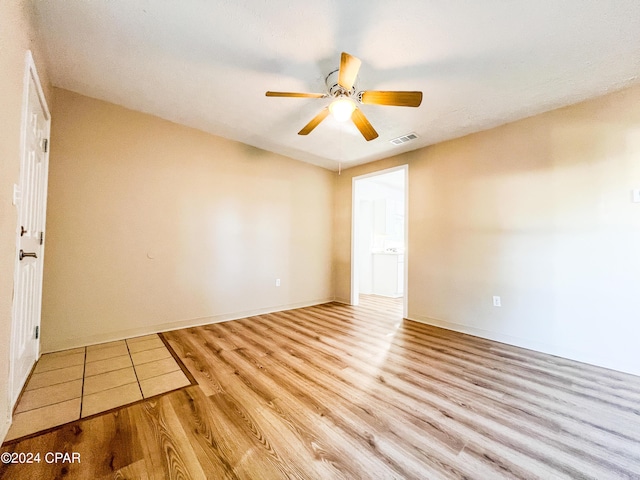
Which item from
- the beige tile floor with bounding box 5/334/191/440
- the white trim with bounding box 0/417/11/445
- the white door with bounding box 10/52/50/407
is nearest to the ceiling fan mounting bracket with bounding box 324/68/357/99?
the white door with bounding box 10/52/50/407

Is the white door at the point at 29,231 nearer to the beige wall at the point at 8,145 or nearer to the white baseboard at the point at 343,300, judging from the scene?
the beige wall at the point at 8,145

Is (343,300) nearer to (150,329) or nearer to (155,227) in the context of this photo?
(150,329)

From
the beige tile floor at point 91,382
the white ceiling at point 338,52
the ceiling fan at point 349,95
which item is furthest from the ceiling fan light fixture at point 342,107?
the beige tile floor at point 91,382

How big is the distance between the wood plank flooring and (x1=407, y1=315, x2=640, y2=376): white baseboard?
12cm

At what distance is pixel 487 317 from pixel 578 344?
0.76 metres

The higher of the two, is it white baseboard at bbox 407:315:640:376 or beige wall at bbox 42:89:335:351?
beige wall at bbox 42:89:335:351

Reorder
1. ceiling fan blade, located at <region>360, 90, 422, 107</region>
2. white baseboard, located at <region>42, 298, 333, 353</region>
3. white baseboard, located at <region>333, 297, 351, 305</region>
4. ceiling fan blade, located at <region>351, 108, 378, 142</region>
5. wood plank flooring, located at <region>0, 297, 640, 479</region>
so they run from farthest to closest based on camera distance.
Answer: white baseboard, located at <region>333, 297, 351, 305</region> < white baseboard, located at <region>42, 298, 333, 353</region> < ceiling fan blade, located at <region>351, 108, 378, 142</region> < ceiling fan blade, located at <region>360, 90, 422, 107</region> < wood plank flooring, located at <region>0, 297, 640, 479</region>

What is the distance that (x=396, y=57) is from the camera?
1889 mm

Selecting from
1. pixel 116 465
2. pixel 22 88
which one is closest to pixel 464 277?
pixel 116 465

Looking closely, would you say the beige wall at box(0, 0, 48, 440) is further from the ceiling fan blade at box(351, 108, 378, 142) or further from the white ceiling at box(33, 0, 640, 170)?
the ceiling fan blade at box(351, 108, 378, 142)

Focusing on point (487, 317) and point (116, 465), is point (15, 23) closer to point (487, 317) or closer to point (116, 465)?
point (116, 465)

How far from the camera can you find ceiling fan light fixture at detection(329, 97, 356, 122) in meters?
1.96

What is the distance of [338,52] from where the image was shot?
1.85 metres

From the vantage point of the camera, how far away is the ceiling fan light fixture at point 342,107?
1.96m
